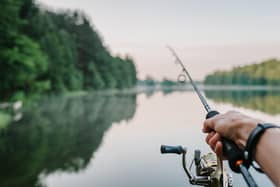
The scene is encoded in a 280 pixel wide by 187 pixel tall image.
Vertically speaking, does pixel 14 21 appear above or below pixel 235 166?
above

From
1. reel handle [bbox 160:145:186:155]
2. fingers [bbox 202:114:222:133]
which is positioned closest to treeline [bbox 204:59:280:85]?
reel handle [bbox 160:145:186:155]

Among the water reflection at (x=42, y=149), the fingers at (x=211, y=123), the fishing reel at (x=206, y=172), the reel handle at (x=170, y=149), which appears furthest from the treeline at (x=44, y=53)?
the fingers at (x=211, y=123)

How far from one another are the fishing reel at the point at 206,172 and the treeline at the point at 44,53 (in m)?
23.2

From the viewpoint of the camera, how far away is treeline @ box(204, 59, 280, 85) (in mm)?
138375

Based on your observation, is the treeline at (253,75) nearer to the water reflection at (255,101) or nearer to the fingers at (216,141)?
the water reflection at (255,101)

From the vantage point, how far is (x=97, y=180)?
7.91 meters

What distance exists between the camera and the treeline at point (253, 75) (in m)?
138

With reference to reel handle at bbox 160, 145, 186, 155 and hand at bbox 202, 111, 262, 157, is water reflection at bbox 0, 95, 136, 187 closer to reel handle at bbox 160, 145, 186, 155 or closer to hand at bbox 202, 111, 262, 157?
reel handle at bbox 160, 145, 186, 155

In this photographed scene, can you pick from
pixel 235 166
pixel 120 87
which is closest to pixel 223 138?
pixel 235 166

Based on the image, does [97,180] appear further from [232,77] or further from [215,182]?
[232,77]

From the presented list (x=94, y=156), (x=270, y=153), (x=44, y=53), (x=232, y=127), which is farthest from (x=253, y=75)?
(x=270, y=153)

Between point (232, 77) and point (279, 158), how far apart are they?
161240 millimetres

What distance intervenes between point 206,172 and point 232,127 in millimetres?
1571

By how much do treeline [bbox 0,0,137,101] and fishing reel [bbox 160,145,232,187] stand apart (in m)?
23.2
